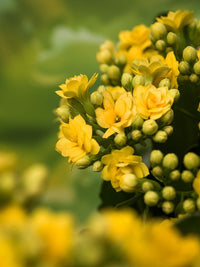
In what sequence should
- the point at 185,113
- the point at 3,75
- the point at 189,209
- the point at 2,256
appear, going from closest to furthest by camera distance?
1. the point at 2,256
2. the point at 189,209
3. the point at 185,113
4. the point at 3,75

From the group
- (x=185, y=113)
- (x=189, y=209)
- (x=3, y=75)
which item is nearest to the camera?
(x=189, y=209)

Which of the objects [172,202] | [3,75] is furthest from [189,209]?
[3,75]

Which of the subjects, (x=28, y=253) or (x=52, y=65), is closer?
(x=28, y=253)

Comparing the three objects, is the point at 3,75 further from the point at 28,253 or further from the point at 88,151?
the point at 28,253

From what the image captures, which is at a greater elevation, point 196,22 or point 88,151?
point 196,22

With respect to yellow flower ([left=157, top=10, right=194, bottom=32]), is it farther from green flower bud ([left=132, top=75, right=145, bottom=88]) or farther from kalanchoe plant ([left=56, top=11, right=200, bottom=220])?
green flower bud ([left=132, top=75, right=145, bottom=88])

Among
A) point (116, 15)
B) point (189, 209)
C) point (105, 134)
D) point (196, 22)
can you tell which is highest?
point (116, 15)

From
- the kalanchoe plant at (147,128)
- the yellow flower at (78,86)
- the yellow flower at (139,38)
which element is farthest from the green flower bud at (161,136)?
the yellow flower at (139,38)

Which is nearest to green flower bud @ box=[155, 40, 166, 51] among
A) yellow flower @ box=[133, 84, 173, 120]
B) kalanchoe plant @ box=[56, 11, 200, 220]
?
kalanchoe plant @ box=[56, 11, 200, 220]
